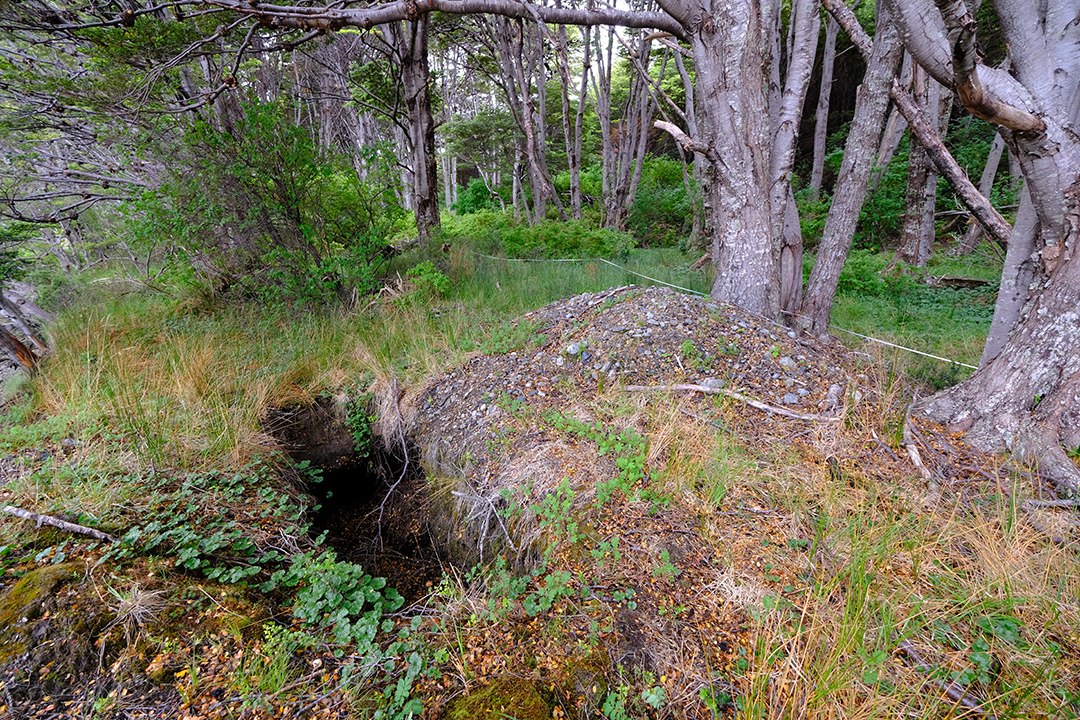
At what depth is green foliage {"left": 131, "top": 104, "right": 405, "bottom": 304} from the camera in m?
4.12

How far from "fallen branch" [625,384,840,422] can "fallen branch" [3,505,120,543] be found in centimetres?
288

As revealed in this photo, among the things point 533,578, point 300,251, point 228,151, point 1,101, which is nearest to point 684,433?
point 533,578

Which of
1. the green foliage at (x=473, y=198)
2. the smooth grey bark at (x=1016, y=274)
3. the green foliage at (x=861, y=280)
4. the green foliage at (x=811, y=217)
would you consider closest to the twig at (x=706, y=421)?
the smooth grey bark at (x=1016, y=274)

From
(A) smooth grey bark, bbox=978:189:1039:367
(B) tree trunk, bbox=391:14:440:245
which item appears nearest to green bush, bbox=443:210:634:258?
(B) tree trunk, bbox=391:14:440:245

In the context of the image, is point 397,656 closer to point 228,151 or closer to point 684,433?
point 684,433

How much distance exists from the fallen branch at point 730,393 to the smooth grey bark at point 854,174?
5.30 feet

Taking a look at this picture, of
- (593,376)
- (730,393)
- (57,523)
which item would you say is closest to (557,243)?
(593,376)

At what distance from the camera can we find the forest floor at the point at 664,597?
4.41ft

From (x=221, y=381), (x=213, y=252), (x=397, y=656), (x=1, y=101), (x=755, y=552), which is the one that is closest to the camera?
(x=397, y=656)

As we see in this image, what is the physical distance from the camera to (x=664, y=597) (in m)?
1.68

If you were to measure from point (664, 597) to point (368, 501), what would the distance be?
→ 2.46 meters

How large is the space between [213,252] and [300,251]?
2.79 feet

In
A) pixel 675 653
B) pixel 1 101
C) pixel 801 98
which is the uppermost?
pixel 1 101

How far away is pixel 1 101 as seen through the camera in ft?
17.3
